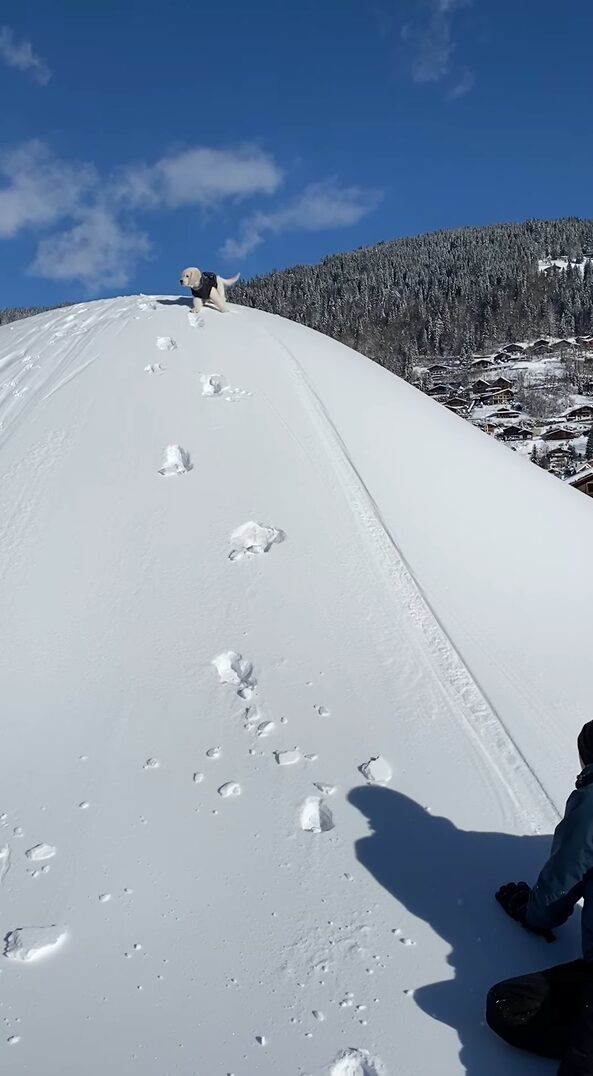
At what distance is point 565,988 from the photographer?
82.1 inches

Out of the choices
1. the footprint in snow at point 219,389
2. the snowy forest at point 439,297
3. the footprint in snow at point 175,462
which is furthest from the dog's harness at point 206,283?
the snowy forest at point 439,297

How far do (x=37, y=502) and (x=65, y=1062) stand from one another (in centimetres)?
471

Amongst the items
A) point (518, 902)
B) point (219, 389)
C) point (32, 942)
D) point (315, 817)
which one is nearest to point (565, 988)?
point (518, 902)

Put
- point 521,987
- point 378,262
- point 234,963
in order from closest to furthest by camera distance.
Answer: point 521,987
point 234,963
point 378,262

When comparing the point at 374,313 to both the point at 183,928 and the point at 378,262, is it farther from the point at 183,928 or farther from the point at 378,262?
the point at 183,928

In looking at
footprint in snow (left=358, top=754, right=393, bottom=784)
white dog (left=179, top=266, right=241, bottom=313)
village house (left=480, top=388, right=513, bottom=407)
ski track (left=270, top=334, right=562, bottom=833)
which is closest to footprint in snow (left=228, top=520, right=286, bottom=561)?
ski track (left=270, top=334, right=562, bottom=833)

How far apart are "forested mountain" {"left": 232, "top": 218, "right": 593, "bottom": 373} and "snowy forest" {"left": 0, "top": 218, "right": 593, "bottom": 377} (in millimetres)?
177

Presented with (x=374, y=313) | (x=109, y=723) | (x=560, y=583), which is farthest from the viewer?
(x=374, y=313)

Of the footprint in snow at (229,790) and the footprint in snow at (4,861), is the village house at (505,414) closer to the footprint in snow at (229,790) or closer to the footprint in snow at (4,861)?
the footprint in snow at (229,790)

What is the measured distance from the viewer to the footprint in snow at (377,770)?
3.47 m

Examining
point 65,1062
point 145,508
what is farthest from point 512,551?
point 65,1062

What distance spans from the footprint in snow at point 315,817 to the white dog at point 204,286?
9352mm

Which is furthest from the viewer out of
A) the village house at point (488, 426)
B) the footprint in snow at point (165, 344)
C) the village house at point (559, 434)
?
the village house at point (488, 426)

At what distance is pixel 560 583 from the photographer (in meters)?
5.91
